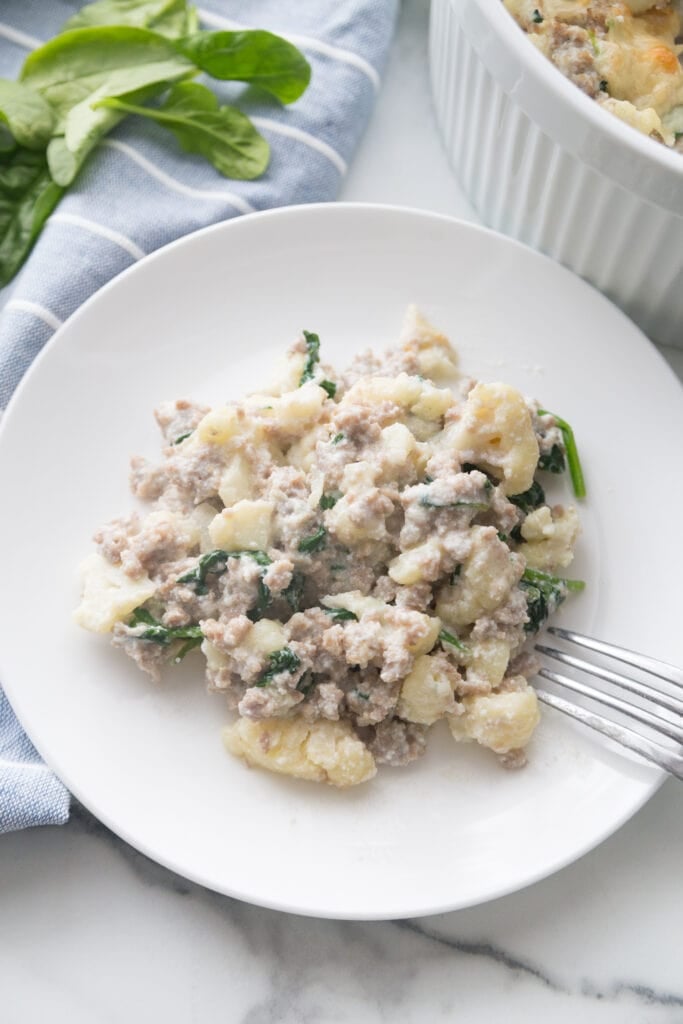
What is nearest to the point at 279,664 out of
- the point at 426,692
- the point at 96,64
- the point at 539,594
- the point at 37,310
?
the point at 426,692

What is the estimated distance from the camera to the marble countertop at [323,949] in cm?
205

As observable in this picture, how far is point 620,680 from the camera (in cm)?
201

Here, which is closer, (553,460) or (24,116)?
(553,460)

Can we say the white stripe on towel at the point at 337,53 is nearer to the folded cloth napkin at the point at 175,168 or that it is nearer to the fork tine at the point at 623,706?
the folded cloth napkin at the point at 175,168

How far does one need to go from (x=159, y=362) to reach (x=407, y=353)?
532mm

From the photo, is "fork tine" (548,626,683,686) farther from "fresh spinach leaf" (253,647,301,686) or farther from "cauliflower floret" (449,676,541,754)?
"fresh spinach leaf" (253,647,301,686)

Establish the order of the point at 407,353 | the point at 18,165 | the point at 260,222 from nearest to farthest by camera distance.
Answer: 1. the point at 407,353
2. the point at 260,222
3. the point at 18,165

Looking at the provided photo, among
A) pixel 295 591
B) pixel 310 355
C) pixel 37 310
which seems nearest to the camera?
pixel 295 591

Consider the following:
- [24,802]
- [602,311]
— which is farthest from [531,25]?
[24,802]

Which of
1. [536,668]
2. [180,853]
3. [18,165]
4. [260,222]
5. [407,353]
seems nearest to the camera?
[180,853]

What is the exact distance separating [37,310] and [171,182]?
451mm

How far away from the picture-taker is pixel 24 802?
2041mm

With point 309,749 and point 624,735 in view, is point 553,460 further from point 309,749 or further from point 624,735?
point 309,749

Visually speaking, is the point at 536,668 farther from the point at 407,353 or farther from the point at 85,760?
the point at 85,760
